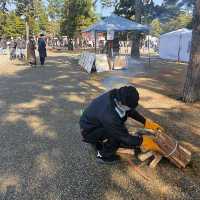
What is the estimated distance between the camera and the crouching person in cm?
480

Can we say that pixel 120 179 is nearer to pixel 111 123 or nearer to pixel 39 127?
pixel 111 123

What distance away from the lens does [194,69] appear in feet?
32.1

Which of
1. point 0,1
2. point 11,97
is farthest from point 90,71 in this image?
point 0,1

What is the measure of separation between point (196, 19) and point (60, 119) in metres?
4.72

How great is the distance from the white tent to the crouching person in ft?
69.3

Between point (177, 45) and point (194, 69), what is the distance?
1847 cm

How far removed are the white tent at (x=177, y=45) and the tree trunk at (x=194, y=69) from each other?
16.0 m

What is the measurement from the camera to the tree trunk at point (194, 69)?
9672 millimetres

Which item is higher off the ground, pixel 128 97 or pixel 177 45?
pixel 128 97

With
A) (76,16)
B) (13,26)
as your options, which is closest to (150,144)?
(76,16)

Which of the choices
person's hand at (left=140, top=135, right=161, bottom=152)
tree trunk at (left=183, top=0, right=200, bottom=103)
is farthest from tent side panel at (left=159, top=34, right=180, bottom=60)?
person's hand at (left=140, top=135, right=161, bottom=152)

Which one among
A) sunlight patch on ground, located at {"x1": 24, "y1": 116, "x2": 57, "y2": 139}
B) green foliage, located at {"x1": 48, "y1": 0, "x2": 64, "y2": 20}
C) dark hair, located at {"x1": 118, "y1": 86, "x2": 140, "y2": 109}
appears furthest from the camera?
green foliage, located at {"x1": 48, "y1": 0, "x2": 64, "y2": 20}

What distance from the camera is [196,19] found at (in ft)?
31.5

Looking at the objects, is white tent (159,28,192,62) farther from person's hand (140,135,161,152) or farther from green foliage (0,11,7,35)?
green foliage (0,11,7,35)
